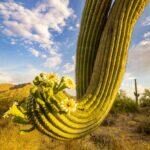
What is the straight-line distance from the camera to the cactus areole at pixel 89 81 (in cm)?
315

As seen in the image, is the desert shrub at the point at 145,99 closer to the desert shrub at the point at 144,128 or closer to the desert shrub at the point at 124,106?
the desert shrub at the point at 124,106

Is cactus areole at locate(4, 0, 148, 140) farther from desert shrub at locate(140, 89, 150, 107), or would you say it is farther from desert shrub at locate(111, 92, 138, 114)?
desert shrub at locate(140, 89, 150, 107)

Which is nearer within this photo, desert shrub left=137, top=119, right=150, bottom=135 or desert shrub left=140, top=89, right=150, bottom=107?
desert shrub left=137, top=119, right=150, bottom=135

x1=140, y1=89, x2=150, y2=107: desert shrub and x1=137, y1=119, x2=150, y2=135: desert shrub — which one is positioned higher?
x1=140, y1=89, x2=150, y2=107: desert shrub

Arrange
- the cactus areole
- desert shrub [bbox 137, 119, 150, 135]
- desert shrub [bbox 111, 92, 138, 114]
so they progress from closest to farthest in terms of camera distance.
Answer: the cactus areole → desert shrub [bbox 137, 119, 150, 135] → desert shrub [bbox 111, 92, 138, 114]

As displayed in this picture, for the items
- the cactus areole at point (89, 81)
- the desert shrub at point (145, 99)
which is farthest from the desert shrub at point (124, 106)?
the cactus areole at point (89, 81)

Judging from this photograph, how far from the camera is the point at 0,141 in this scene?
10383 millimetres

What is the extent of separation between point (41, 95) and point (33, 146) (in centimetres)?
800

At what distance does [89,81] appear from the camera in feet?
14.1

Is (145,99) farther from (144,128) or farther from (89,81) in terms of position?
(89,81)

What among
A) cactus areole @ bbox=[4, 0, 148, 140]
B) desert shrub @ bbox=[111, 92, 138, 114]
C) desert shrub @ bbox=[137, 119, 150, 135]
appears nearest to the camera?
cactus areole @ bbox=[4, 0, 148, 140]

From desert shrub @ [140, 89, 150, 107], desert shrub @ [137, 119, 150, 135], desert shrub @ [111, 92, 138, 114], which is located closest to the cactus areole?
desert shrub @ [137, 119, 150, 135]

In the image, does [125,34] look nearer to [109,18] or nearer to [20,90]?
[109,18]

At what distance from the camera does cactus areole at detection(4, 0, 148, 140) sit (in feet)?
10.3
